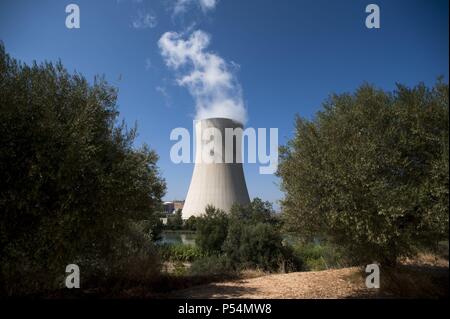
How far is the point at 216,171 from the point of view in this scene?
3422cm

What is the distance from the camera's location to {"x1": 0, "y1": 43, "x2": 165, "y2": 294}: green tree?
569 centimetres

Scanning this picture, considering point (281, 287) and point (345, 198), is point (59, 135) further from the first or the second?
point (281, 287)

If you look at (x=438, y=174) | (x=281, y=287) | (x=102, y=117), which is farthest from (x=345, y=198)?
(x=102, y=117)

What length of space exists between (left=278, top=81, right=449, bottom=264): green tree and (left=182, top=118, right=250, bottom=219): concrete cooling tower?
23647mm

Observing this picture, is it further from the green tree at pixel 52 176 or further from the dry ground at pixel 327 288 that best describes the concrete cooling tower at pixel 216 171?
the green tree at pixel 52 176

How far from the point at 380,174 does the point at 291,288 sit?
3.63 m

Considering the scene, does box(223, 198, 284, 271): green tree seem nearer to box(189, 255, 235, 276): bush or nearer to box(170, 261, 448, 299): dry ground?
box(189, 255, 235, 276): bush

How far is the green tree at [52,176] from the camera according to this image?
5.69 meters

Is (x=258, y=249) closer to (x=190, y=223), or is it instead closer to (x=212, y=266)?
(x=212, y=266)

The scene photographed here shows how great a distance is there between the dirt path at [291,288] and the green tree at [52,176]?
296cm

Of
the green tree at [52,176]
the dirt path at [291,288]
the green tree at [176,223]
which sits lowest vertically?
the green tree at [176,223]

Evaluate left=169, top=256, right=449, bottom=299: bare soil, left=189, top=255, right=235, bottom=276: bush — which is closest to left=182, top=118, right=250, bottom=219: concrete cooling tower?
left=189, top=255, right=235, bottom=276: bush

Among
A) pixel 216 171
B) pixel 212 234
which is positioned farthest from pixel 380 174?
pixel 216 171

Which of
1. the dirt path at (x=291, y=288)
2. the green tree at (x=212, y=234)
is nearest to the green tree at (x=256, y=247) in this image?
the dirt path at (x=291, y=288)
